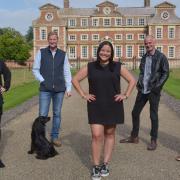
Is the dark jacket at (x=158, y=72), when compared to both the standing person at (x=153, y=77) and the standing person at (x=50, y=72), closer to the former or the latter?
the standing person at (x=153, y=77)

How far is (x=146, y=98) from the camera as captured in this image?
27.5 feet

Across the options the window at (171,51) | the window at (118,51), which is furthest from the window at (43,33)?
the window at (171,51)

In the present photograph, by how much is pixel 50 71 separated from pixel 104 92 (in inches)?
88.0

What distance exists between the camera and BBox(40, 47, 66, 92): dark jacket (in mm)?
7973

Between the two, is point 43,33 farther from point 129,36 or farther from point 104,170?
point 104,170

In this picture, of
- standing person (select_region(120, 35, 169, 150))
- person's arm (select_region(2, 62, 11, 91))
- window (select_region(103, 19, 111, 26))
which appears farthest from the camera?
window (select_region(103, 19, 111, 26))

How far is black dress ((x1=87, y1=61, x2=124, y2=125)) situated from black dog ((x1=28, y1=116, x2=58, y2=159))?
1.44 m

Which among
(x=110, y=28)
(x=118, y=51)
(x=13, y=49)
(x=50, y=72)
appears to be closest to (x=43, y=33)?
(x=13, y=49)

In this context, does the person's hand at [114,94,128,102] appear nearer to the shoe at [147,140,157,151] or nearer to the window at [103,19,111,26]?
the shoe at [147,140,157,151]

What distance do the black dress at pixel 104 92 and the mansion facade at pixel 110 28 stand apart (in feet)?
228

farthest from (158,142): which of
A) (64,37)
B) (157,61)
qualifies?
(64,37)

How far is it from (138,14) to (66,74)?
7238 centimetres

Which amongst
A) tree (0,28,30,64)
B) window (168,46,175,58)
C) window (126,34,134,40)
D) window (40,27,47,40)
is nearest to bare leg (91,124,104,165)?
tree (0,28,30,64)

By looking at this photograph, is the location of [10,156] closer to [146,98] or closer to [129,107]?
[146,98]
